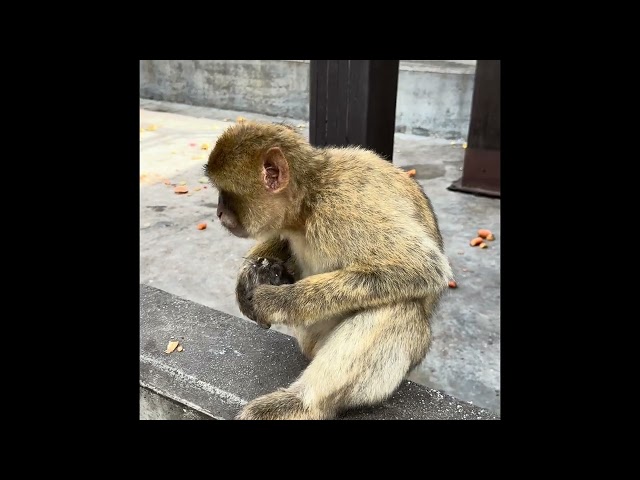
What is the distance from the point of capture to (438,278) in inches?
117

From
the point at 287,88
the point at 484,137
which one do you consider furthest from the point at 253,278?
the point at 287,88

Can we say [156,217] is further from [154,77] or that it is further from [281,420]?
[154,77]

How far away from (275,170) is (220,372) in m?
1.43

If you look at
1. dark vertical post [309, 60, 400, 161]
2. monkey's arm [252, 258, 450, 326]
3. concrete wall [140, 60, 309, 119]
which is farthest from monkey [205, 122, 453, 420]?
concrete wall [140, 60, 309, 119]

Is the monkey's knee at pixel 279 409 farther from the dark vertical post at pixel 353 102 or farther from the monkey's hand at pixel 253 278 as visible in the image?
the dark vertical post at pixel 353 102

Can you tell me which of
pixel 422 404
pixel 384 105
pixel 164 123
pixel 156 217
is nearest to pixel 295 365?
pixel 422 404

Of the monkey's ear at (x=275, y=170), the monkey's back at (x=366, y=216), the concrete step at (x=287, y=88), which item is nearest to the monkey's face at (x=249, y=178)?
the monkey's ear at (x=275, y=170)

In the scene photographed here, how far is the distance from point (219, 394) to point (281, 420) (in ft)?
1.93

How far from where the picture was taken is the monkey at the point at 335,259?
2881 mm

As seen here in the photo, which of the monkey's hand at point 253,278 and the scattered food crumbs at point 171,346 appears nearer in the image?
the monkey's hand at point 253,278

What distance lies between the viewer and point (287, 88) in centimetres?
1378

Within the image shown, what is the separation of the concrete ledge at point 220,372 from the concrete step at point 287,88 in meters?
9.41

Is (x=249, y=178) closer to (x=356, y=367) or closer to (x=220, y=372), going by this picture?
(x=356, y=367)

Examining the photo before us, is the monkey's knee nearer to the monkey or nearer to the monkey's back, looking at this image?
the monkey
